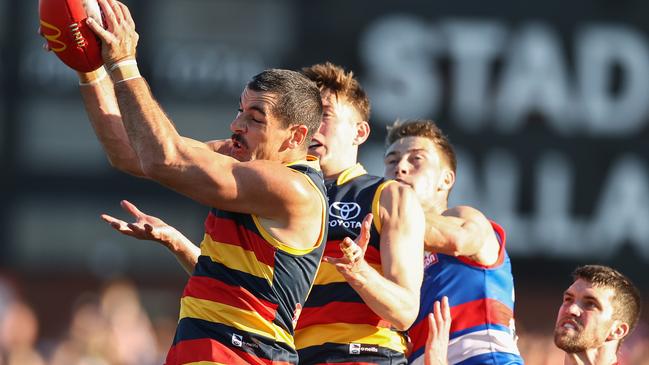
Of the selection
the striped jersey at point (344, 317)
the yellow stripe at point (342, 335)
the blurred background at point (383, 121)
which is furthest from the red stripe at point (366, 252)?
the blurred background at point (383, 121)

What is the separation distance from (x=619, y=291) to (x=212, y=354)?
7.85 ft

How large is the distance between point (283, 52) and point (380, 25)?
1138 mm

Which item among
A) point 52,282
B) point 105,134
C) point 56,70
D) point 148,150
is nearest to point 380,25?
point 56,70

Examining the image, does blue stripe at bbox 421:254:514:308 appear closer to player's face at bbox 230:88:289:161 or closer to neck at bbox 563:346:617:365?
neck at bbox 563:346:617:365

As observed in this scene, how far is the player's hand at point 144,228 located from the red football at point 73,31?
27.4 inches

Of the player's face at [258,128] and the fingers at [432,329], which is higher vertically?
the player's face at [258,128]

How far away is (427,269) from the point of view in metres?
6.64

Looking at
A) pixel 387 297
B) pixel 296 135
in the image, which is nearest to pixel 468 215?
pixel 387 297

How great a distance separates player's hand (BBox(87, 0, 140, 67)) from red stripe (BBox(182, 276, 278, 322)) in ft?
3.03

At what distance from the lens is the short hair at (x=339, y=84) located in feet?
20.9

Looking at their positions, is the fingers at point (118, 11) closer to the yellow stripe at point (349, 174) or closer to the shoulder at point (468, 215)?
the yellow stripe at point (349, 174)

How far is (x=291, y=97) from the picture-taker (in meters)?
5.37

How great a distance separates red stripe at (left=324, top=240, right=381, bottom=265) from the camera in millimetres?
5766

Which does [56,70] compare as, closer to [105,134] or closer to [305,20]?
[305,20]
